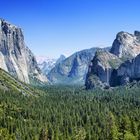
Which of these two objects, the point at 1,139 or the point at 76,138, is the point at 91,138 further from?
the point at 1,139

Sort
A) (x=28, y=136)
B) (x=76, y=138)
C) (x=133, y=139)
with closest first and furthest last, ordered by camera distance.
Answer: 1. (x=133, y=139)
2. (x=76, y=138)
3. (x=28, y=136)

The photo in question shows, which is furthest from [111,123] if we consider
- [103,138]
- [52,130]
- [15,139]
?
[15,139]

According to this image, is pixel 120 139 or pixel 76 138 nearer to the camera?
pixel 120 139

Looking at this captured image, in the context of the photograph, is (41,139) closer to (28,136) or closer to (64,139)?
(64,139)

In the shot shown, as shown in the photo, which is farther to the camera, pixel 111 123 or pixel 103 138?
pixel 111 123

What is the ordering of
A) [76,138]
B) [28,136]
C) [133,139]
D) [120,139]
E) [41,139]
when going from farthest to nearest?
[28,136]
[76,138]
[41,139]
[120,139]
[133,139]

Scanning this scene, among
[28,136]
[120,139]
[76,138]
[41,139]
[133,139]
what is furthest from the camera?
[28,136]

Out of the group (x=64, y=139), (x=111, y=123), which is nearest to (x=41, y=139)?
(x=64, y=139)

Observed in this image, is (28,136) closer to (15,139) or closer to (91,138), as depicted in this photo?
(15,139)
